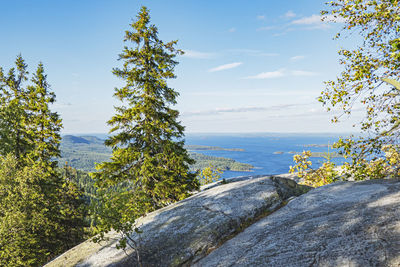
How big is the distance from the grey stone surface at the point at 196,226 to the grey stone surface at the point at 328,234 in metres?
0.49

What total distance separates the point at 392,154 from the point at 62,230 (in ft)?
87.0

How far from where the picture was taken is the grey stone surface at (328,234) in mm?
4086

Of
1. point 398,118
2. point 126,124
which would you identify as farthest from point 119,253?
point 398,118

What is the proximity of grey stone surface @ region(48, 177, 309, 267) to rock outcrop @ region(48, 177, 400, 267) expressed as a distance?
1.3 inches

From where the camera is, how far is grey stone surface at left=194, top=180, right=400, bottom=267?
4.09m

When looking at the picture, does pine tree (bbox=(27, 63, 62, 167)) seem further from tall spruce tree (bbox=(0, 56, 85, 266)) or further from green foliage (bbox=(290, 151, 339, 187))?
green foliage (bbox=(290, 151, 339, 187))

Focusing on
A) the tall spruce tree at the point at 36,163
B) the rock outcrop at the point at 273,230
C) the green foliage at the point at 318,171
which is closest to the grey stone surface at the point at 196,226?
the rock outcrop at the point at 273,230

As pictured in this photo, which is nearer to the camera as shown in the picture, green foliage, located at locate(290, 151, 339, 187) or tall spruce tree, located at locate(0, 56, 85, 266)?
green foliage, located at locate(290, 151, 339, 187)

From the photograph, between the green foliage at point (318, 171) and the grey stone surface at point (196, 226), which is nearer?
the grey stone surface at point (196, 226)

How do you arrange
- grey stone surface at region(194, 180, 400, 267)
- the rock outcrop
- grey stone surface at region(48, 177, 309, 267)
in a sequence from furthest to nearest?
grey stone surface at region(48, 177, 309, 267), the rock outcrop, grey stone surface at region(194, 180, 400, 267)

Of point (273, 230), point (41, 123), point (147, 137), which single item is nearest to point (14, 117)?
point (41, 123)

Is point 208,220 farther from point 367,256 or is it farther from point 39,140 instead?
point 39,140

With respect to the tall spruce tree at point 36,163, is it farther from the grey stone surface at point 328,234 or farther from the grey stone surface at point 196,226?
the grey stone surface at point 328,234

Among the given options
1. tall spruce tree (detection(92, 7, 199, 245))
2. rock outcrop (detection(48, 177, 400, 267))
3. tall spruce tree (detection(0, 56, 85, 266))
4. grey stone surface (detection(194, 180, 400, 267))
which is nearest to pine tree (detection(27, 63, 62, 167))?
tall spruce tree (detection(0, 56, 85, 266))
